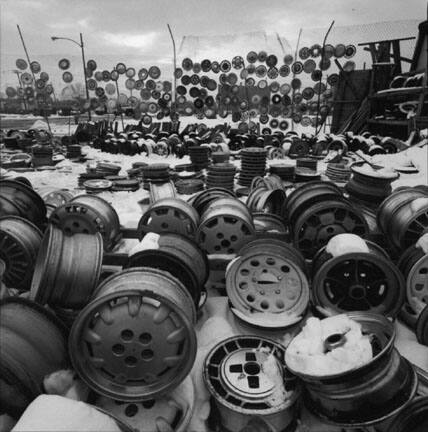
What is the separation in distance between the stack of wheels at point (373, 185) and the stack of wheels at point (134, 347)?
4.09 m

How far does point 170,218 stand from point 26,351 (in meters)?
2.60

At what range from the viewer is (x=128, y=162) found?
12703 mm

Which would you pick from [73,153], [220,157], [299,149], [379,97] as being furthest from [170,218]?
[379,97]

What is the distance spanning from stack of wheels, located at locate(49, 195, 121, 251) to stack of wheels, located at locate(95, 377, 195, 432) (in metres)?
2.35

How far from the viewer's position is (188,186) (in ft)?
26.9

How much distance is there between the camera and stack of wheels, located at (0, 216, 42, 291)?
3.47 metres

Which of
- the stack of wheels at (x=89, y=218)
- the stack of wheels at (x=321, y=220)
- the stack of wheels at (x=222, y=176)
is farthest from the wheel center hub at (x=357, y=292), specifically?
the stack of wheels at (x=222, y=176)

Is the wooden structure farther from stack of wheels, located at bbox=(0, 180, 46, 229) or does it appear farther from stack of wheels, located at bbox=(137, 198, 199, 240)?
stack of wheels, located at bbox=(0, 180, 46, 229)

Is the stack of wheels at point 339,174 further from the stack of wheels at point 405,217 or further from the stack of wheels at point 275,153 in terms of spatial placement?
the stack of wheels at point 405,217

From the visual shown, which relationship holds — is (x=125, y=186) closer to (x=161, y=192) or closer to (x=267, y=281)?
(x=161, y=192)

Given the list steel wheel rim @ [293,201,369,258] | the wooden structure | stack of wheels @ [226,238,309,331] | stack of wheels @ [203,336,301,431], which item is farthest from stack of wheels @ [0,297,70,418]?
the wooden structure

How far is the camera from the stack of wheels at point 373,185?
501 cm

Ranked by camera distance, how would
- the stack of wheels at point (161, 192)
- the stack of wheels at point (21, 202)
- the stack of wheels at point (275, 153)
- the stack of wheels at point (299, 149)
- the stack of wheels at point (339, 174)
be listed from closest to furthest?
the stack of wheels at point (21, 202) → the stack of wheels at point (161, 192) → the stack of wheels at point (339, 174) → the stack of wheels at point (275, 153) → the stack of wheels at point (299, 149)

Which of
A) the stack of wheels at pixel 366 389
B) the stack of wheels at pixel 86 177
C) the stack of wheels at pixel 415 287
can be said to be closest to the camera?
the stack of wheels at pixel 366 389
